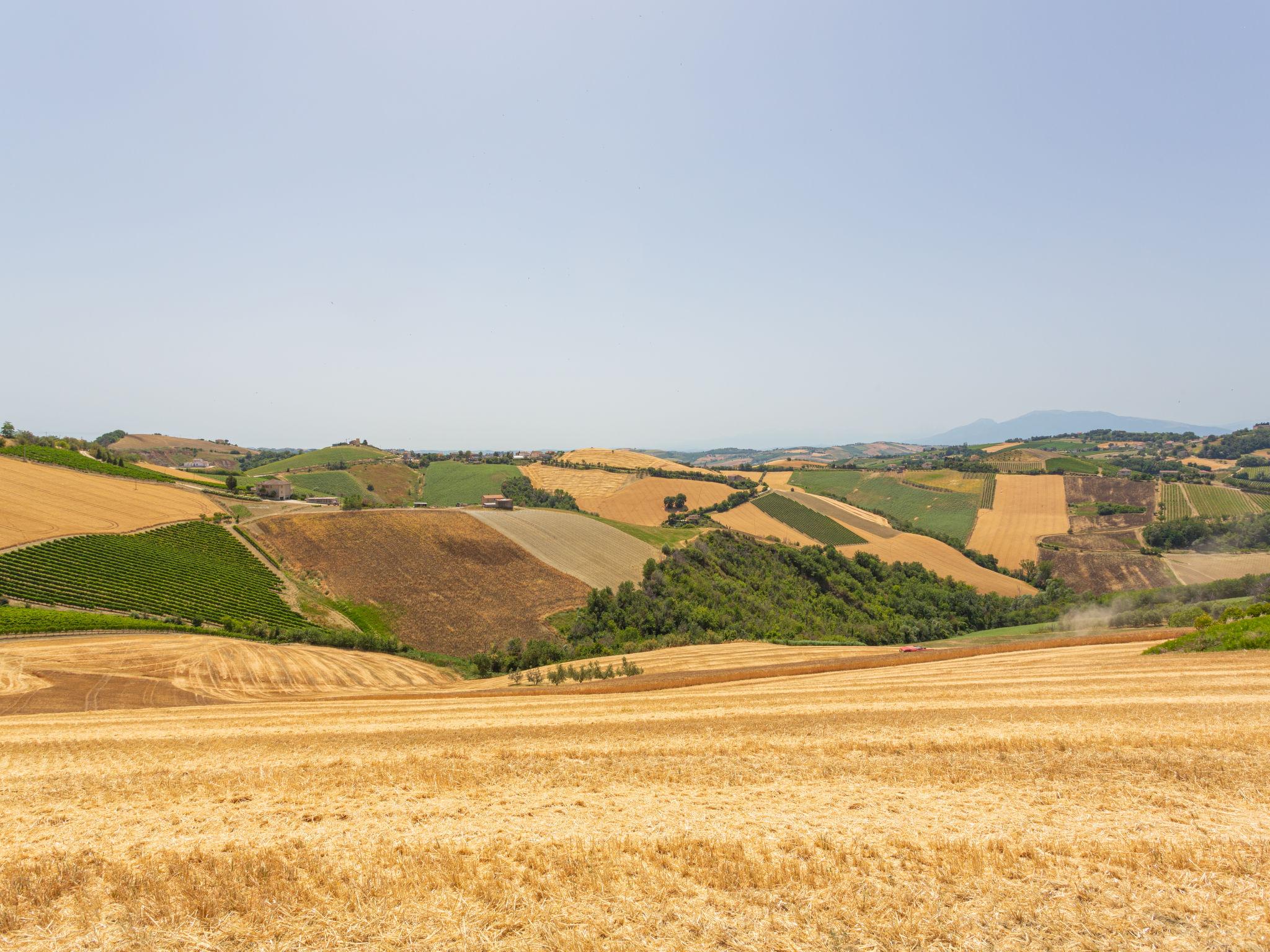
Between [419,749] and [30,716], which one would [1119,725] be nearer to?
[419,749]

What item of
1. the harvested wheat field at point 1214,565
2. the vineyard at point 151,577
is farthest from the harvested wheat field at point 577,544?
the harvested wheat field at point 1214,565

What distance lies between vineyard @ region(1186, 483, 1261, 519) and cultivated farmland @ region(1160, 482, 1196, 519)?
1.30 m

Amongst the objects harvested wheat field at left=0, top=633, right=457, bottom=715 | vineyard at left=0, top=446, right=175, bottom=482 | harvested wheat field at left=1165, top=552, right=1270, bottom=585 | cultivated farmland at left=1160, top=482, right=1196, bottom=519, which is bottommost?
harvested wheat field at left=1165, top=552, right=1270, bottom=585

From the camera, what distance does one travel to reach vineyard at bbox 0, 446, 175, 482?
93812 millimetres

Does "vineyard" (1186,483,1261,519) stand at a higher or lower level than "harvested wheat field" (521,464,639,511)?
lower

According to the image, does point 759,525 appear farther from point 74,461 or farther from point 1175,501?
point 74,461

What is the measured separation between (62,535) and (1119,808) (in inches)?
3477

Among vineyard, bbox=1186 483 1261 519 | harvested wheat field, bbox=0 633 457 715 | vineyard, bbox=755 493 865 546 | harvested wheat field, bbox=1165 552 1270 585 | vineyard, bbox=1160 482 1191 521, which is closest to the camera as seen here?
harvested wheat field, bbox=0 633 457 715

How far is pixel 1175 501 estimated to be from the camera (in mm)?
138125

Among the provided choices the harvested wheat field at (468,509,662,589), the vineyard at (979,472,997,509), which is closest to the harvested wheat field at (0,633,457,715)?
the harvested wheat field at (468,509,662,589)

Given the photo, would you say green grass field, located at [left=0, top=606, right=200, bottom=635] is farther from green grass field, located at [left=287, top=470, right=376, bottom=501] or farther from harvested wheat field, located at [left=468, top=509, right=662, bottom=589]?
green grass field, located at [left=287, top=470, right=376, bottom=501]

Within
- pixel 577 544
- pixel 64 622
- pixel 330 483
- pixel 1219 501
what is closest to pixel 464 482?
pixel 330 483

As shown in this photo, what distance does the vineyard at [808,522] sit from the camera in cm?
11706

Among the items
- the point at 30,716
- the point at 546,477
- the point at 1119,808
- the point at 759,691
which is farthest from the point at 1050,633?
the point at 546,477
